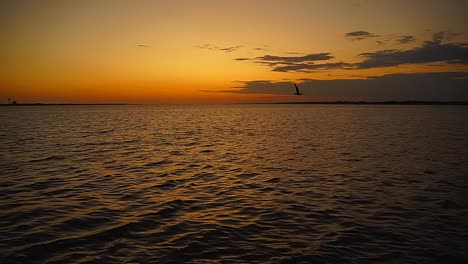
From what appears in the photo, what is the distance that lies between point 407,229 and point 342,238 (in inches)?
101

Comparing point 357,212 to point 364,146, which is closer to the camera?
point 357,212

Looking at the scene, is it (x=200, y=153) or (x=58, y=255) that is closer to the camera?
(x=58, y=255)

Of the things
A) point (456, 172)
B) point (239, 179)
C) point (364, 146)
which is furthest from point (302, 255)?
point (364, 146)

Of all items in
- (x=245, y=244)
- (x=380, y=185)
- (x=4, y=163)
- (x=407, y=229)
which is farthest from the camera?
(x=4, y=163)

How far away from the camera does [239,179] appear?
62.8 feet

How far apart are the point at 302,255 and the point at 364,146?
27.2m

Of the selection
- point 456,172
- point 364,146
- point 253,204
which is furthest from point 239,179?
point 364,146

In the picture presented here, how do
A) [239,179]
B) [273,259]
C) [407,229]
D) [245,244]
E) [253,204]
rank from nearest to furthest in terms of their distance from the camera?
1. [273,259]
2. [245,244]
3. [407,229]
4. [253,204]
5. [239,179]

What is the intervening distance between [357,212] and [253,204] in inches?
162

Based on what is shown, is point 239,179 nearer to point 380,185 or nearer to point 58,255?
point 380,185

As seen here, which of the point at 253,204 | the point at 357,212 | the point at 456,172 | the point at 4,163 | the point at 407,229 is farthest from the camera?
the point at 4,163

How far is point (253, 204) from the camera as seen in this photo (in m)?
14.2

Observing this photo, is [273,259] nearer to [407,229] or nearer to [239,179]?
[407,229]

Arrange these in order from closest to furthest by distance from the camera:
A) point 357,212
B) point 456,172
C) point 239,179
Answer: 1. point 357,212
2. point 239,179
3. point 456,172
